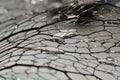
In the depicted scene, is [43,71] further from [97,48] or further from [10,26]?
[10,26]

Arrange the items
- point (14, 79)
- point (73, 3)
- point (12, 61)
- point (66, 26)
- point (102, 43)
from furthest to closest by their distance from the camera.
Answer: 1. point (73, 3)
2. point (66, 26)
3. point (102, 43)
4. point (12, 61)
5. point (14, 79)

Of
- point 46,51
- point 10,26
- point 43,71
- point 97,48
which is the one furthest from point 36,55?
point 10,26

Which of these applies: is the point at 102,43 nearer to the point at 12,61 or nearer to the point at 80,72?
the point at 80,72

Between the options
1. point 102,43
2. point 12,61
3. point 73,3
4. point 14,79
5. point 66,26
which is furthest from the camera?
point 73,3

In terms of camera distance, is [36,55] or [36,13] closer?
[36,55]

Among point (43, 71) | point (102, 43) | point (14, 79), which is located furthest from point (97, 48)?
point (14, 79)

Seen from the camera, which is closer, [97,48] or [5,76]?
[5,76]
